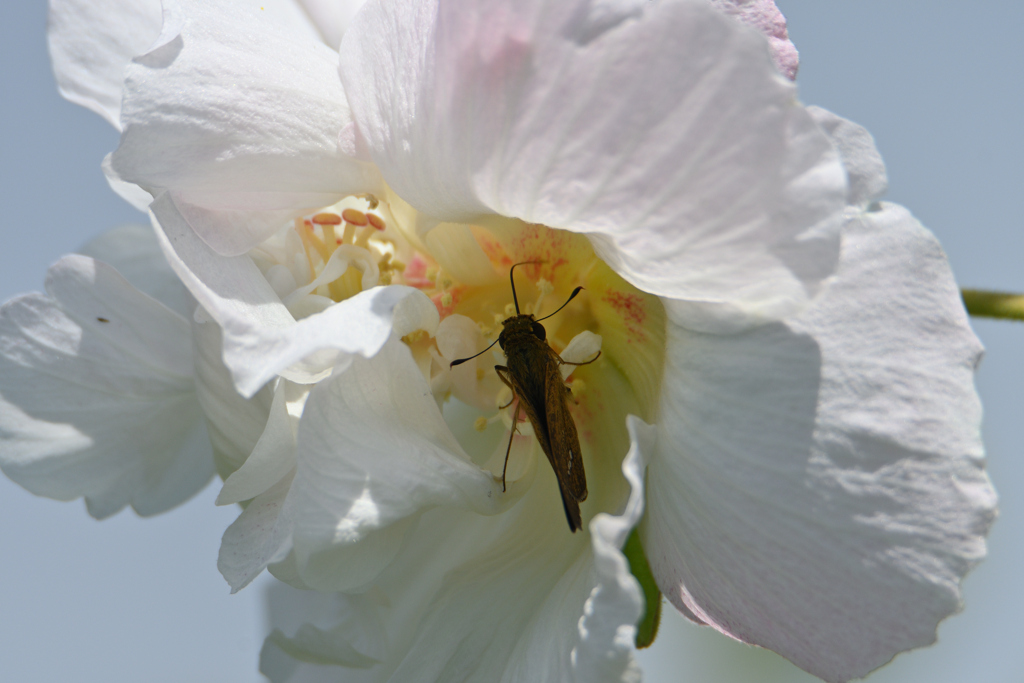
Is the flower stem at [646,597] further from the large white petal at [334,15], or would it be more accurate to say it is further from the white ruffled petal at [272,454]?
the large white petal at [334,15]

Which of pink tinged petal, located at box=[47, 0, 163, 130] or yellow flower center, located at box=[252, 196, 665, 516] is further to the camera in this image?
pink tinged petal, located at box=[47, 0, 163, 130]

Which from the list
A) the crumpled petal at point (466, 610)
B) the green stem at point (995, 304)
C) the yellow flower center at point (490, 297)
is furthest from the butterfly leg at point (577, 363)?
the green stem at point (995, 304)

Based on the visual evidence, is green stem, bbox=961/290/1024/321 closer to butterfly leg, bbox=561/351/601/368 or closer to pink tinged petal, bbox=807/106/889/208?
pink tinged petal, bbox=807/106/889/208

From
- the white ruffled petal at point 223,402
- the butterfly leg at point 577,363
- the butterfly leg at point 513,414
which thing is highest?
the white ruffled petal at point 223,402

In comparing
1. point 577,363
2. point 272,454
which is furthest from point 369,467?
point 577,363

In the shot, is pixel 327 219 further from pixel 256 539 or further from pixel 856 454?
pixel 856 454

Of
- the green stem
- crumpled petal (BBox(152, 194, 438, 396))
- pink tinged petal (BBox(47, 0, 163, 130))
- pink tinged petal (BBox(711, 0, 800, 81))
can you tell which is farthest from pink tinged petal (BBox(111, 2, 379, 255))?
the green stem
